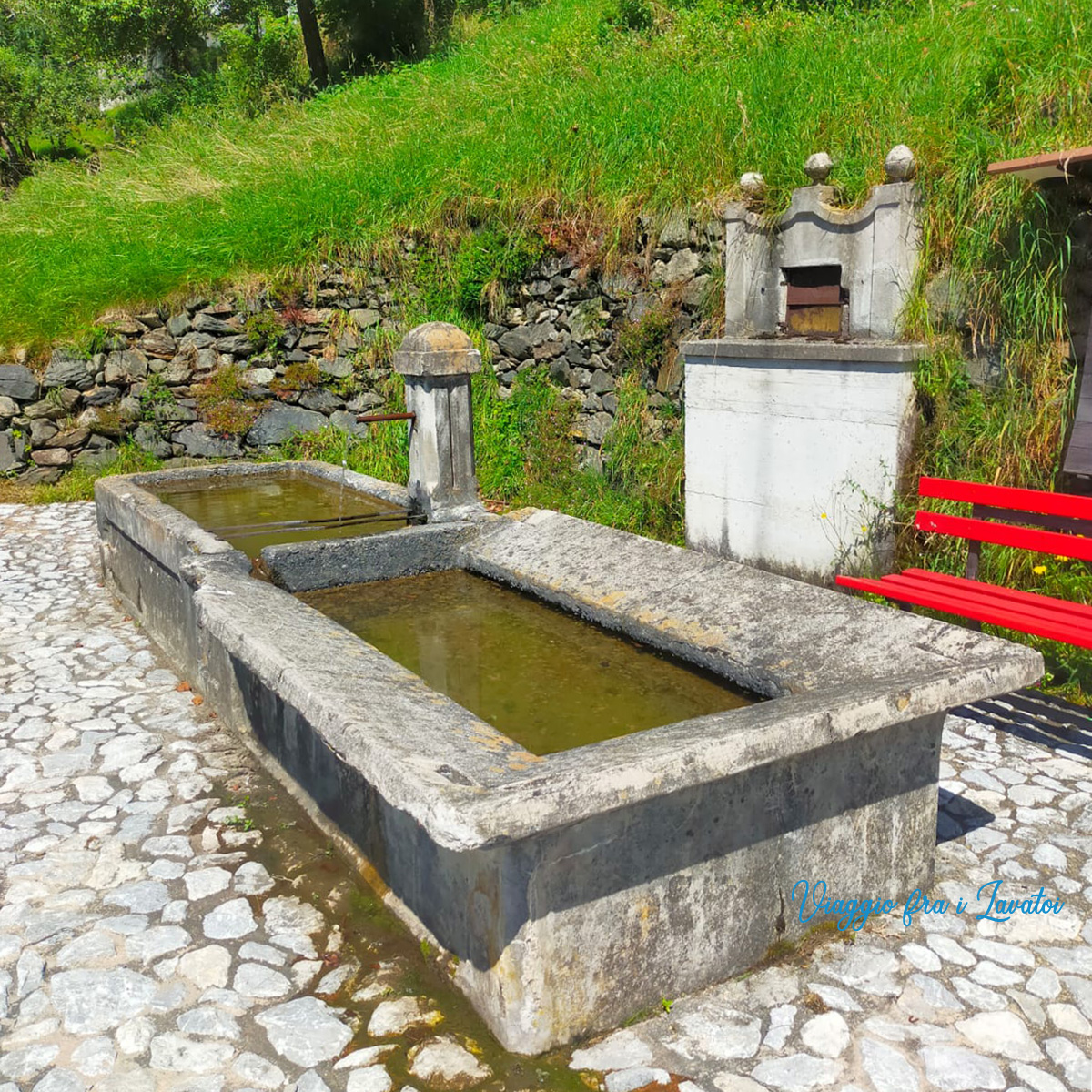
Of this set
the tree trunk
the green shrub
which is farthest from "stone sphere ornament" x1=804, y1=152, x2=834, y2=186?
the green shrub

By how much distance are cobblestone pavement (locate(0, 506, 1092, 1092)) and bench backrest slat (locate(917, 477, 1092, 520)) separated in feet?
3.01

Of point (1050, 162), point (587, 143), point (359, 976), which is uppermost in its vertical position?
point (587, 143)

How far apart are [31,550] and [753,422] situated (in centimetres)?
499

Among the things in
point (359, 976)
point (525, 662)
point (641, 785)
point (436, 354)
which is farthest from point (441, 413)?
point (641, 785)

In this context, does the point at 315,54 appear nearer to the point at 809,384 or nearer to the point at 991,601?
the point at 809,384

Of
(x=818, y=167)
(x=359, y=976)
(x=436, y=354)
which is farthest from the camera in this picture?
(x=818, y=167)

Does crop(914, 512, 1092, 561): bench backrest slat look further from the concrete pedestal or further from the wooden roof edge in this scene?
the wooden roof edge

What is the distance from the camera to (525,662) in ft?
11.4

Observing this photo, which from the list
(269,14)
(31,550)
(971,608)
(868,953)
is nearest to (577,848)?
(868,953)

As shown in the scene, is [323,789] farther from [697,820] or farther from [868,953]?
[868,953]

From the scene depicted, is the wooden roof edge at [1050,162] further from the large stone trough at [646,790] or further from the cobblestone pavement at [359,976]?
the cobblestone pavement at [359,976]

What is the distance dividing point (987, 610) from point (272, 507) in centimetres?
384

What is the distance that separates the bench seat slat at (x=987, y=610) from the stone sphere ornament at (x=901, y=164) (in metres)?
2.01

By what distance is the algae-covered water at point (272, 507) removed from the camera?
196 inches
